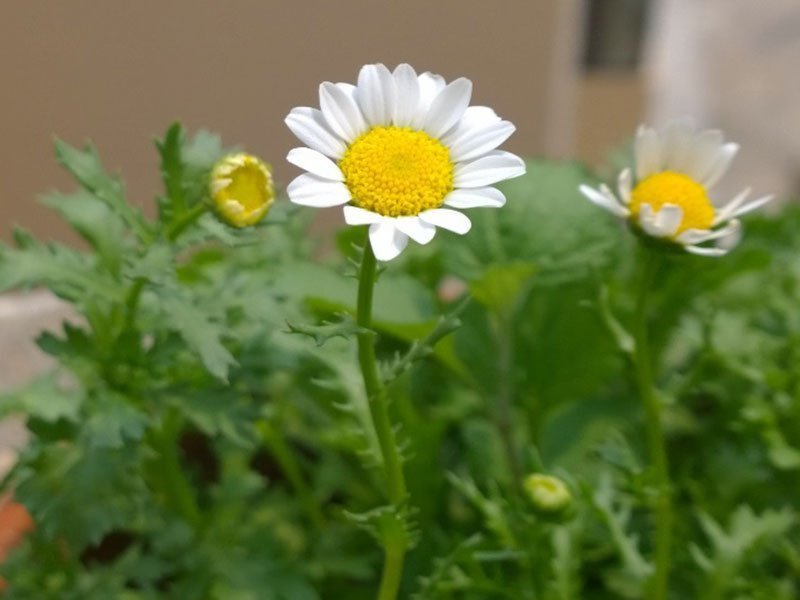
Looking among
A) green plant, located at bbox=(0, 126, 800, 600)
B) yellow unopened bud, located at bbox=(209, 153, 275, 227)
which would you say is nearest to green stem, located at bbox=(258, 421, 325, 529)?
green plant, located at bbox=(0, 126, 800, 600)

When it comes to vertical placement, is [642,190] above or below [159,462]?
above

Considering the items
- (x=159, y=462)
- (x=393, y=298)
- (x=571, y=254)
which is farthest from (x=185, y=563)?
(x=571, y=254)

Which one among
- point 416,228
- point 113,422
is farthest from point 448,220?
point 113,422

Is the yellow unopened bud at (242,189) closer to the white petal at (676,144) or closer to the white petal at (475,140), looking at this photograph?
the white petal at (475,140)

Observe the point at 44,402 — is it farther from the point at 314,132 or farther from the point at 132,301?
the point at 314,132

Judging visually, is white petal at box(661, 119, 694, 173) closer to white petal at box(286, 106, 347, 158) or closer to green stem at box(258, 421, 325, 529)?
white petal at box(286, 106, 347, 158)

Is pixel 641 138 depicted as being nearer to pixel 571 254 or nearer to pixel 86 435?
pixel 571 254
